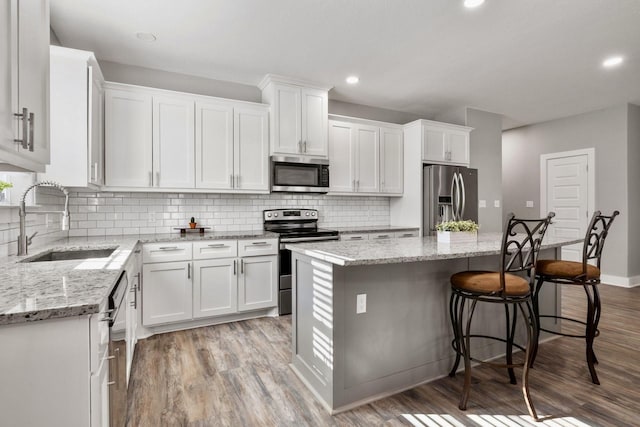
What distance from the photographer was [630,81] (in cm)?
410

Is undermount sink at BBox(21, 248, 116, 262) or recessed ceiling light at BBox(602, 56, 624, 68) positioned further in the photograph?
recessed ceiling light at BBox(602, 56, 624, 68)

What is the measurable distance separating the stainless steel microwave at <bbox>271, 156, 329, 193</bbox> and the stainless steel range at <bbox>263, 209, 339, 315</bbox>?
39 centimetres

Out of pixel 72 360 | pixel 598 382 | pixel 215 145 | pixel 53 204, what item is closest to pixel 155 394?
pixel 72 360

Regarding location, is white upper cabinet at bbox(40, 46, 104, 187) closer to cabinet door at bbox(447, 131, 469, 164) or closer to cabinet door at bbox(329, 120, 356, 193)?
cabinet door at bbox(329, 120, 356, 193)

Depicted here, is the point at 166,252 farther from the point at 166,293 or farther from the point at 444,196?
the point at 444,196

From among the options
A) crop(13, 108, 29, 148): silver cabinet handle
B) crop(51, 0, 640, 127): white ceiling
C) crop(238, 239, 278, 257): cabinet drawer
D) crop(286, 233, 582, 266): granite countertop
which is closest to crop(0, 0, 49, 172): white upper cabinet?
crop(13, 108, 29, 148): silver cabinet handle

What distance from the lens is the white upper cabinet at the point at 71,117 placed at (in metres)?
2.49

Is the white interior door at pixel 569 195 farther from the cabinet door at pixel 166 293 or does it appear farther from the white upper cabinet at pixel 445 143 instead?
the cabinet door at pixel 166 293

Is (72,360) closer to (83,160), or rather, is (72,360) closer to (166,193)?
(83,160)

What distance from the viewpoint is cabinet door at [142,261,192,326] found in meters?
3.09

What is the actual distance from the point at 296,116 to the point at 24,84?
2.86 m

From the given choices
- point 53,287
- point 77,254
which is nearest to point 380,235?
point 77,254

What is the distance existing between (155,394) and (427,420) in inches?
65.5

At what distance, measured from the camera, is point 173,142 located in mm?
3441
